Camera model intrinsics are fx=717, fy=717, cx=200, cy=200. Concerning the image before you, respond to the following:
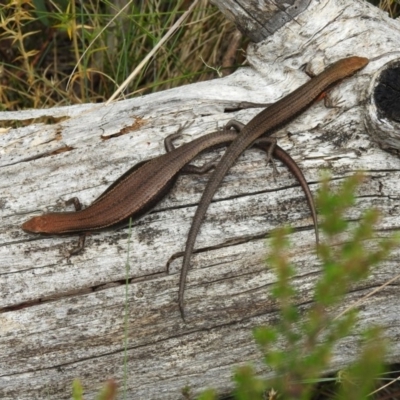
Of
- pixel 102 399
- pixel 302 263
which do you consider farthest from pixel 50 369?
pixel 102 399

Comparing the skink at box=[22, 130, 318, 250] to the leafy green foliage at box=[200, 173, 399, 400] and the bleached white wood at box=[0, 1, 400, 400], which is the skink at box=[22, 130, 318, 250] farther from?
the leafy green foliage at box=[200, 173, 399, 400]

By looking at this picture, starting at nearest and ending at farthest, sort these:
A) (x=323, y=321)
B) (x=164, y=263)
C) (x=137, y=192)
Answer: (x=323, y=321), (x=164, y=263), (x=137, y=192)

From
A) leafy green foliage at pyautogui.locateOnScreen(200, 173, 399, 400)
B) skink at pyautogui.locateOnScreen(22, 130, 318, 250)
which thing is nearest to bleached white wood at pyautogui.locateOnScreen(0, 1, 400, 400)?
skink at pyautogui.locateOnScreen(22, 130, 318, 250)

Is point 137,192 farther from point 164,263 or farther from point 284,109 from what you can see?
point 284,109

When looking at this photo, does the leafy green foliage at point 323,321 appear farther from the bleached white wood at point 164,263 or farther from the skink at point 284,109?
the skink at point 284,109

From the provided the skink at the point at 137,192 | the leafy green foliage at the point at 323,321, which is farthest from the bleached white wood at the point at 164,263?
the leafy green foliage at the point at 323,321

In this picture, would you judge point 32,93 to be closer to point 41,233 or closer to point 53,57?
point 53,57

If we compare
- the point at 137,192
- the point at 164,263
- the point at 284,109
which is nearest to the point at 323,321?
the point at 164,263

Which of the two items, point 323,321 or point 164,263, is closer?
point 323,321
